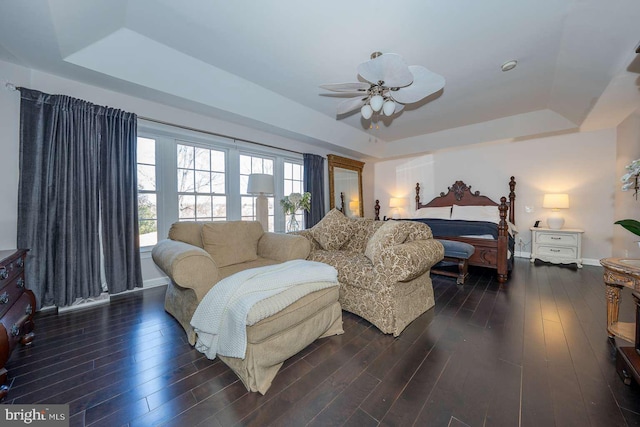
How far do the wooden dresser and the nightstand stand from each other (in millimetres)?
6345

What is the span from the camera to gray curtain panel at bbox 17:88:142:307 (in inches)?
89.0

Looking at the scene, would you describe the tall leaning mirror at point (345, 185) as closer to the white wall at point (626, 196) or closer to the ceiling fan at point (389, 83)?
the ceiling fan at point (389, 83)

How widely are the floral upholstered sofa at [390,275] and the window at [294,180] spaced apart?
6.89 feet

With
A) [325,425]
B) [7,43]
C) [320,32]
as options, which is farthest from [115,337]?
[320,32]

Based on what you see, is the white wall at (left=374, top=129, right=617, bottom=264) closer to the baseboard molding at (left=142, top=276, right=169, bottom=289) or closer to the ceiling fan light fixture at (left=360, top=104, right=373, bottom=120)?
the ceiling fan light fixture at (left=360, top=104, right=373, bottom=120)

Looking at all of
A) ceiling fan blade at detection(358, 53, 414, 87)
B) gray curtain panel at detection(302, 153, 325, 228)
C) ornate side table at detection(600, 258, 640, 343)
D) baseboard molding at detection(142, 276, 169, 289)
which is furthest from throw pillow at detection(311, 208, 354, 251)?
baseboard molding at detection(142, 276, 169, 289)

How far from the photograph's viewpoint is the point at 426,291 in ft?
7.93

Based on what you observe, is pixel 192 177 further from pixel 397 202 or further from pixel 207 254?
pixel 397 202

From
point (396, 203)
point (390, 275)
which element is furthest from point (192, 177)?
point (396, 203)

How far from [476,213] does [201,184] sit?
5.02 m

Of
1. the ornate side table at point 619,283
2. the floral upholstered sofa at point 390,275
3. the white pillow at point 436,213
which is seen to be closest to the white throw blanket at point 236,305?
the floral upholstered sofa at point 390,275

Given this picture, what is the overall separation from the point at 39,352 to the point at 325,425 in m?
2.14

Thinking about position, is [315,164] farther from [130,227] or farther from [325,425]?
[325,425]

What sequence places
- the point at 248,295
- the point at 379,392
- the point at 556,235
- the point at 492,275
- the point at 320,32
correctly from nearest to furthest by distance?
1. the point at 379,392
2. the point at 248,295
3. the point at 320,32
4. the point at 492,275
5. the point at 556,235
